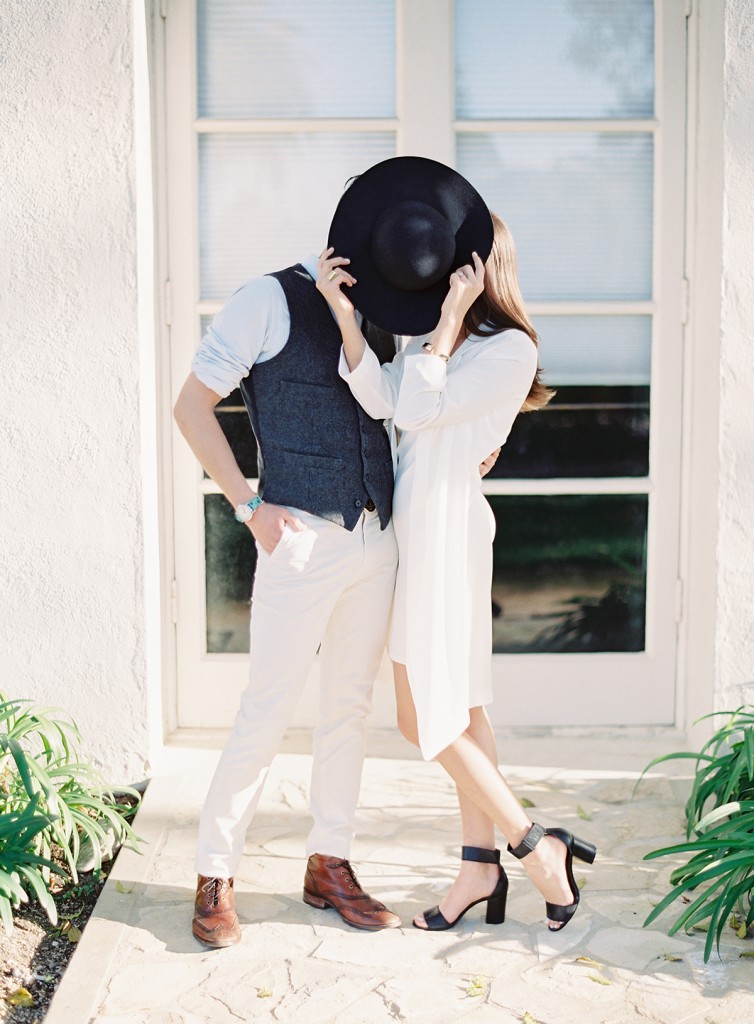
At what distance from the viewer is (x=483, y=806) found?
2539 millimetres

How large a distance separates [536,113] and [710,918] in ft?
8.16

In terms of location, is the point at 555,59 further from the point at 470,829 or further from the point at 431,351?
the point at 470,829

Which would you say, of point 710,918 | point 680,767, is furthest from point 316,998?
point 680,767

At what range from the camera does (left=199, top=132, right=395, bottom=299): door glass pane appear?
3.61 metres

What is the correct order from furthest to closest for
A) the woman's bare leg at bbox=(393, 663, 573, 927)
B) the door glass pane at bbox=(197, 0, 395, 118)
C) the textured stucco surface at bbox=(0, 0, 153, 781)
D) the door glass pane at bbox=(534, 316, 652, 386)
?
1. the door glass pane at bbox=(534, 316, 652, 386)
2. the door glass pane at bbox=(197, 0, 395, 118)
3. the textured stucco surface at bbox=(0, 0, 153, 781)
4. the woman's bare leg at bbox=(393, 663, 573, 927)

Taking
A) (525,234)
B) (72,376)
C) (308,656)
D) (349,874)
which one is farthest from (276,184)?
(349,874)

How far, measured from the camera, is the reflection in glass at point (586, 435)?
373 centimetres

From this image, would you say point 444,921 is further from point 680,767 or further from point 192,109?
point 192,109

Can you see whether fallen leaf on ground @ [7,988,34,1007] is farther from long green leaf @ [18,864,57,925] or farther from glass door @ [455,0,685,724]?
glass door @ [455,0,685,724]

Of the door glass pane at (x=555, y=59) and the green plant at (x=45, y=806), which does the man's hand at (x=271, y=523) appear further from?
the door glass pane at (x=555, y=59)

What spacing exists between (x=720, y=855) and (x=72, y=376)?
2179 millimetres

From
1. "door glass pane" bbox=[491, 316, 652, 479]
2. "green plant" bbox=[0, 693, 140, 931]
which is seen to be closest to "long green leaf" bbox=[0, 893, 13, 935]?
"green plant" bbox=[0, 693, 140, 931]

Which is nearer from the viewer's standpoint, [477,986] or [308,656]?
[477,986]

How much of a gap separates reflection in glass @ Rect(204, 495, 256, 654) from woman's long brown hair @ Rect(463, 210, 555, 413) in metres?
1.47
